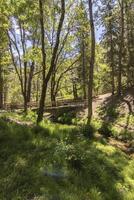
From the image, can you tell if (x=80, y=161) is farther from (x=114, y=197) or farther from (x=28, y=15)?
(x=28, y=15)

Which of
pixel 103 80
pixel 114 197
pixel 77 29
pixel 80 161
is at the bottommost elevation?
pixel 114 197

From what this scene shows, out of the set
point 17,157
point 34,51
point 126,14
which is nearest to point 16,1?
point 34,51

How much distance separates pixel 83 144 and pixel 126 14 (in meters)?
23.4

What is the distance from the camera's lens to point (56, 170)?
378 inches

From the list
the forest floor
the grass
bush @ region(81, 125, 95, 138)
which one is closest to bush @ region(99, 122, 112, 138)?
bush @ region(81, 125, 95, 138)

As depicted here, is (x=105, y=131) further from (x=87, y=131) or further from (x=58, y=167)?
(x=58, y=167)

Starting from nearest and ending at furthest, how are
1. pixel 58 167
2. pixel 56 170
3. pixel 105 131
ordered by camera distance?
pixel 56 170 < pixel 58 167 < pixel 105 131

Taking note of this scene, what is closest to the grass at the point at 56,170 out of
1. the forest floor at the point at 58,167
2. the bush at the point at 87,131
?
the forest floor at the point at 58,167

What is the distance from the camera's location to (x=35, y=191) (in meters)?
8.51

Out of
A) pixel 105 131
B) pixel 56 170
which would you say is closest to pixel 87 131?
pixel 105 131

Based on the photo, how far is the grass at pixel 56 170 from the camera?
28.4ft

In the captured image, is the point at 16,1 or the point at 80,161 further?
the point at 16,1

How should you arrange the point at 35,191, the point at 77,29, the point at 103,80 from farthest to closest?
the point at 103,80 < the point at 77,29 < the point at 35,191

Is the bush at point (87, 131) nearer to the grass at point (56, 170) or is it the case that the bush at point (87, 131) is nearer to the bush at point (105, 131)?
the bush at point (105, 131)
